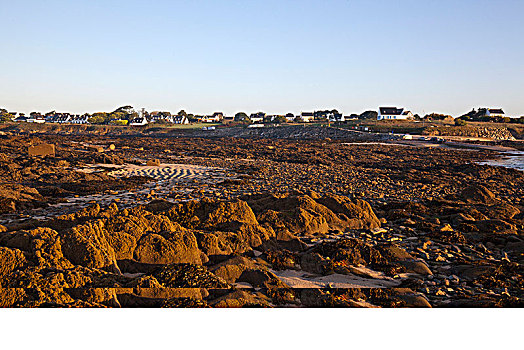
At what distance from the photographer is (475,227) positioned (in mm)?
10422

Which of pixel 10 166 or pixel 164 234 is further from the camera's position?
pixel 10 166

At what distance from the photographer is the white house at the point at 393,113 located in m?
109

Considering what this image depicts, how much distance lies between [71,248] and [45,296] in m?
1.59

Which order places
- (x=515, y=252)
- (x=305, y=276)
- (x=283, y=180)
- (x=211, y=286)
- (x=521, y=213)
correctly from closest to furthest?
1. (x=211, y=286)
2. (x=305, y=276)
3. (x=515, y=252)
4. (x=521, y=213)
5. (x=283, y=180)

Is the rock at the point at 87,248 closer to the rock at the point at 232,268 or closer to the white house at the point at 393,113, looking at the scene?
the rock at the point at 232,268

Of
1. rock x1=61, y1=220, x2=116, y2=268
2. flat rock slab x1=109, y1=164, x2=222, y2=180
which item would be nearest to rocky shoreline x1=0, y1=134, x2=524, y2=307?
rock x1=61, y1=220, x2=116, y2=268

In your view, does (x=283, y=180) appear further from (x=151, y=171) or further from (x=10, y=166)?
(x=10, y=166)

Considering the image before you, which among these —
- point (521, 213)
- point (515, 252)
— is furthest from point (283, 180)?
point (515, 252)

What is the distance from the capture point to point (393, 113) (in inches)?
4323

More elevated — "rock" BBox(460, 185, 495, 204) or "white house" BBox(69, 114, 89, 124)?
"white house" BBox(69, 114, 89, 124)

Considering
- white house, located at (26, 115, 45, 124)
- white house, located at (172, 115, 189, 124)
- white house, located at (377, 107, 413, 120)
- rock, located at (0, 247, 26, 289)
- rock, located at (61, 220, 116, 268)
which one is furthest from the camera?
white house, located at (172, 115, 189, 124)

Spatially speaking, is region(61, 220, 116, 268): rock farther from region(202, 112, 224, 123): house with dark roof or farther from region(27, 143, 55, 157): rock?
region(202, 112, 224, 123): house with dark roof

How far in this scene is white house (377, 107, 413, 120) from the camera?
109 metres

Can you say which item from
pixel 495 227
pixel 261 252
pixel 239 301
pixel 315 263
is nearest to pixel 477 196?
pixel 495 227
